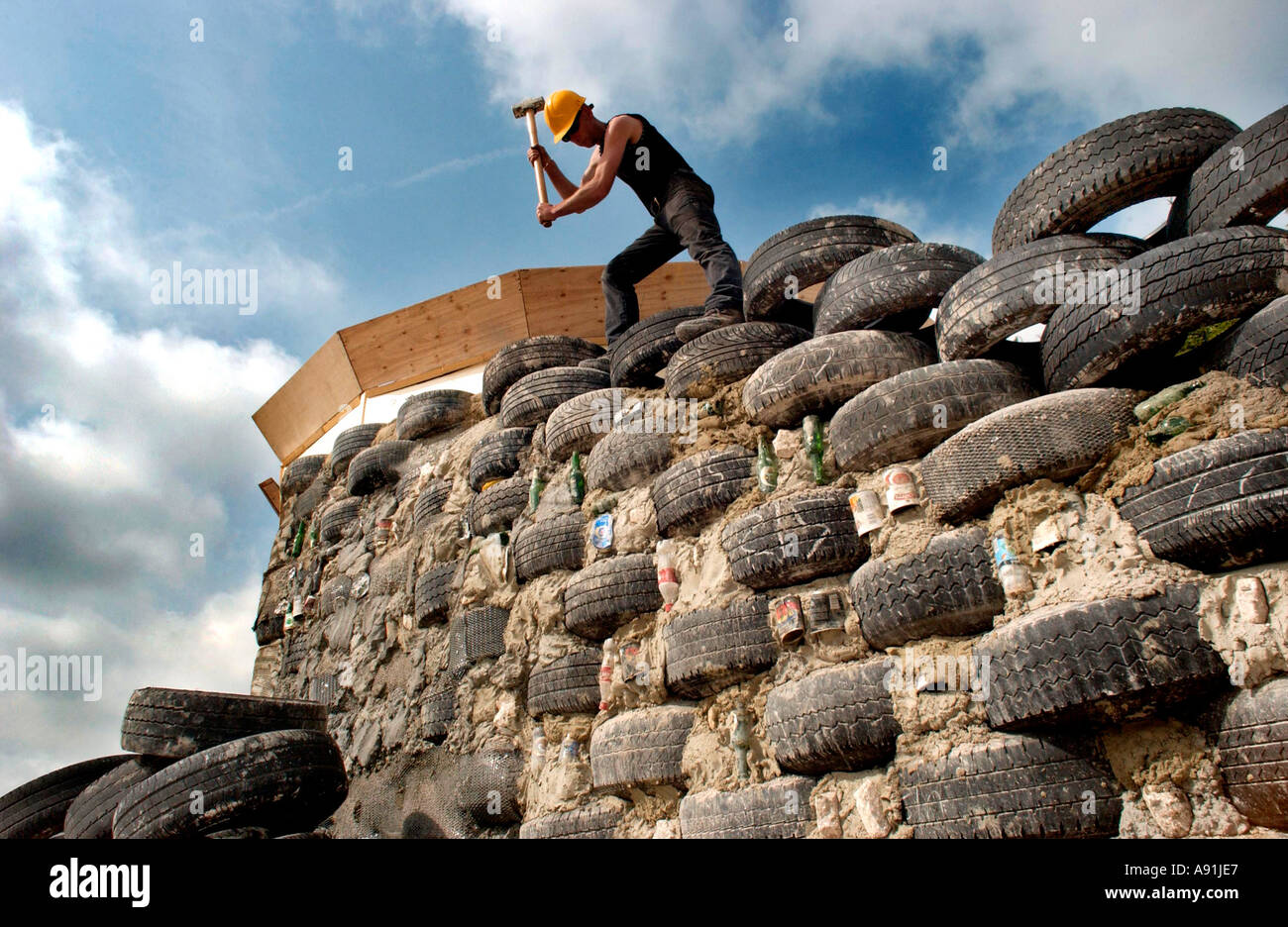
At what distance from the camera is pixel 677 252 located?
17.0 feet

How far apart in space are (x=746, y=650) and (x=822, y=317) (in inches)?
54.7

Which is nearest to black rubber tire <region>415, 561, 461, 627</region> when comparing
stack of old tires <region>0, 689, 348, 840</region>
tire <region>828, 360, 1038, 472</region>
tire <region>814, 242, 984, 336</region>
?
stack of old tires <region>0, 689, 348, 840</region>

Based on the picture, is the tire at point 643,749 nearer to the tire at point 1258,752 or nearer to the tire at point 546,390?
the tire at point 1258,752

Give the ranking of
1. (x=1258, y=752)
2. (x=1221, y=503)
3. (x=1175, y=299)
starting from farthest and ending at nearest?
(x=1175, y=299)
(x=1221, y=503)
(x=1258, y=752)

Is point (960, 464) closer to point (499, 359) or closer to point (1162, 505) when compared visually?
point (1162, 505)

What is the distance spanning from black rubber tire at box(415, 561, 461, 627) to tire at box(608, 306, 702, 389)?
1.42m

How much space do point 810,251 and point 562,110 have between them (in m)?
1.79

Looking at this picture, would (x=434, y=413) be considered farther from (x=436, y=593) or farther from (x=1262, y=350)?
(x=1262, y=350)

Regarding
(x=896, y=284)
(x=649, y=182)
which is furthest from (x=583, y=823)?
(x=649, y=182)

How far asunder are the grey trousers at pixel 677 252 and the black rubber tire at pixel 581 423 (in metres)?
0.64

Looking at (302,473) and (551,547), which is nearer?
(551,547)

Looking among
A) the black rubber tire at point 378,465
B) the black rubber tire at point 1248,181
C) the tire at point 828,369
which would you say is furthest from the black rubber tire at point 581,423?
the black rubber tire at point 1248,181

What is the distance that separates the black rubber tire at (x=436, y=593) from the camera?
4.86 m
